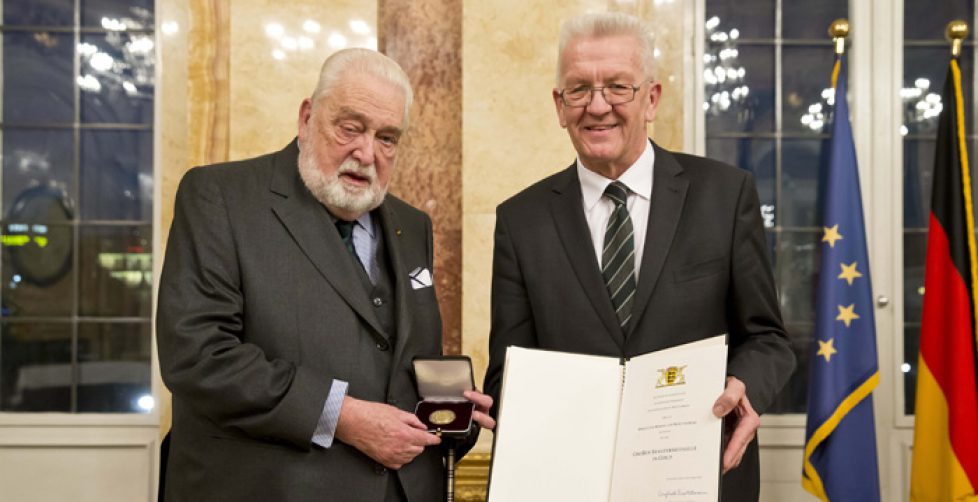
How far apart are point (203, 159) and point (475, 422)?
8.72ft

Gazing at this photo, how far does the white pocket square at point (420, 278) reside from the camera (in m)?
2.35

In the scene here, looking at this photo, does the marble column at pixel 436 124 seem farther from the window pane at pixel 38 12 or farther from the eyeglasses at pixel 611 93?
the eyeglasses at pixel 611 93

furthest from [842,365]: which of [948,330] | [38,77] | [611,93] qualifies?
[38,77]

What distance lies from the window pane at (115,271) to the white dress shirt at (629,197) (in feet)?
10.8

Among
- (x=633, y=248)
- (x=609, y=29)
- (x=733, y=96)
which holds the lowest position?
(x=633, y=248)

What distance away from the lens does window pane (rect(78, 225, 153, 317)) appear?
195 inches

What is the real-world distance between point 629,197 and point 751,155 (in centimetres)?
288

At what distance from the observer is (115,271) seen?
196 inches

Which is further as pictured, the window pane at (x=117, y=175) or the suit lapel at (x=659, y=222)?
the window pane at (x=117, y=175)

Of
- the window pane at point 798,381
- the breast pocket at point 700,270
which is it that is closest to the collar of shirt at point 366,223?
the breast pocket at point 700,270

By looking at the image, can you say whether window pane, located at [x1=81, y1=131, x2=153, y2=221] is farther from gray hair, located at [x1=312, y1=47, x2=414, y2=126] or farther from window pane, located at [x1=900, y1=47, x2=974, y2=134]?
window pane, located at [x1=900, y1=47, x2=974, y2=134]

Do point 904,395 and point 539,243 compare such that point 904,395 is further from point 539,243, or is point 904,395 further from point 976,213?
point 539,243

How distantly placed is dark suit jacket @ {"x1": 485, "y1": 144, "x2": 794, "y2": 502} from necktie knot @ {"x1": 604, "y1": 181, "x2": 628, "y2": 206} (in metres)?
0.07

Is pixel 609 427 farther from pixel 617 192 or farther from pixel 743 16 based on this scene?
pixel 743 16
